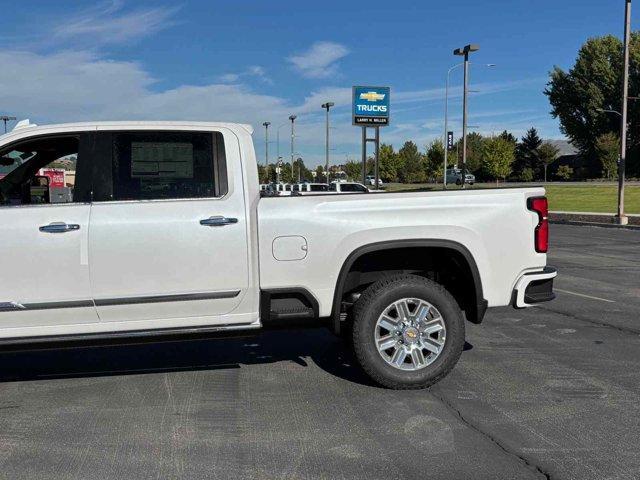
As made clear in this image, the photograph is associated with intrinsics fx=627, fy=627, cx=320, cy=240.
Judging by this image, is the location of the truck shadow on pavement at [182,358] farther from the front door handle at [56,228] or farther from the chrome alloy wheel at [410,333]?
the front door handle at [56,228]

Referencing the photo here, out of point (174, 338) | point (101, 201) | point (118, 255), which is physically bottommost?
point (174, 338)

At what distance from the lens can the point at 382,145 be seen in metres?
102

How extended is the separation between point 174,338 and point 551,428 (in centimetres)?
269

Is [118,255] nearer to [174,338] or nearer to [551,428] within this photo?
[174,338]

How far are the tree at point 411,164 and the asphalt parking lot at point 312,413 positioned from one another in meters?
87.5

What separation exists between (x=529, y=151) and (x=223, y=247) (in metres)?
80.9

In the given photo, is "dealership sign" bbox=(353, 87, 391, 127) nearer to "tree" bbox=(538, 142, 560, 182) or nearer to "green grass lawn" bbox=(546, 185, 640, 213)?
"green grass lawn" bbox=(546, 185, 640, 213)

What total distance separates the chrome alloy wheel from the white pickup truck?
1 cm

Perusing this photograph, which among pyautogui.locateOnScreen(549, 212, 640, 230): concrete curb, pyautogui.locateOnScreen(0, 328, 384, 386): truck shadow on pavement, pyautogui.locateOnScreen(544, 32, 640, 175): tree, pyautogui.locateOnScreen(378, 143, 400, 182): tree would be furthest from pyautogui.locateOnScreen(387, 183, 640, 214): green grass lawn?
pyautogui.locateOnScreen(378, 143, 400, 182): tree

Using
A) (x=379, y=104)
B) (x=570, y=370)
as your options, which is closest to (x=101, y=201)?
(x=570, y=370)

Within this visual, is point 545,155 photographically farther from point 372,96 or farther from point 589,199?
point 372,96

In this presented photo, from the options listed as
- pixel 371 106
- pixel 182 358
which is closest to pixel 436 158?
pixel 371 106

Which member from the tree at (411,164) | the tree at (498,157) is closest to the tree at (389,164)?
the tree at (411,164)

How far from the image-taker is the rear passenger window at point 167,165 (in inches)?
182
